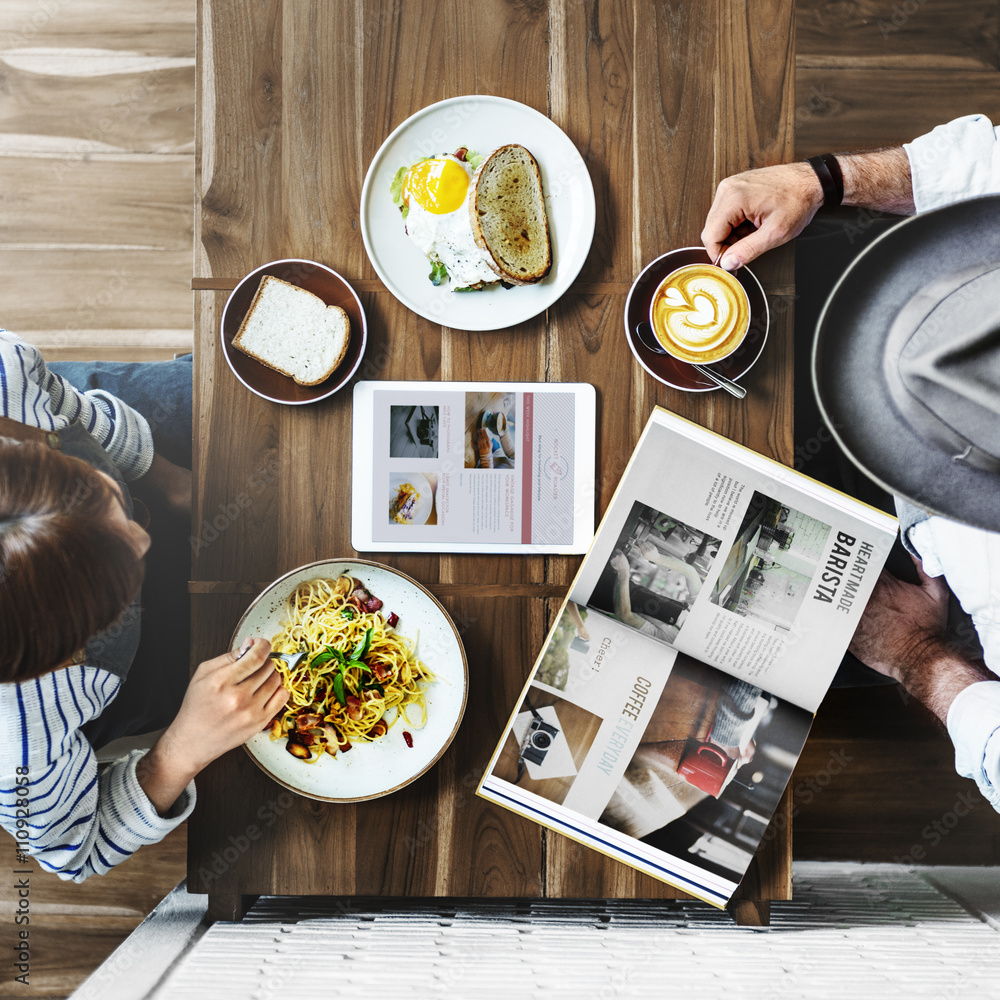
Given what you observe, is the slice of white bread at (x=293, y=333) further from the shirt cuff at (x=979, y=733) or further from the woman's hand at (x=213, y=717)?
the shirt cuff at (x=979, y=733)

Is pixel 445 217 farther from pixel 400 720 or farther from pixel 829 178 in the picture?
pixel 400 720

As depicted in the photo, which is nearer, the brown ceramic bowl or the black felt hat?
the black felt hat

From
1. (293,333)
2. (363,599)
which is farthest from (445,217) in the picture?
(363,599)

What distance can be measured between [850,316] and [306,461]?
0.82m

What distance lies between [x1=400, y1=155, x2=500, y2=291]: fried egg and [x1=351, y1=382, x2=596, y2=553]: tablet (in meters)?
0.17

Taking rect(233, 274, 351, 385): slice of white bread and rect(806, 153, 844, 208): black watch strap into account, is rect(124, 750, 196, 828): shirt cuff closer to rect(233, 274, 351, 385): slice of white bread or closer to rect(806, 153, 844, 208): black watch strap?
rect(233, 274, 351, 385): slice of white bread

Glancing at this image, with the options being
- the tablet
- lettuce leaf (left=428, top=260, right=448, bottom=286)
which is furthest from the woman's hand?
lettuce leaf (left=428, top=260, right=448, bottom=286)

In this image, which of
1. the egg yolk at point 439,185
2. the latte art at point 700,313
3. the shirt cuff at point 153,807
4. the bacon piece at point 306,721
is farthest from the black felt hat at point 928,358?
the shirt cuff at point 153,807

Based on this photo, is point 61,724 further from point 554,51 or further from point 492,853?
point 554,51

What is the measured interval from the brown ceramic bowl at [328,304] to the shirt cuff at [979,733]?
3.58 ft

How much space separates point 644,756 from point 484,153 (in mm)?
942

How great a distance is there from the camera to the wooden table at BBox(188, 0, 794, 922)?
1005mm

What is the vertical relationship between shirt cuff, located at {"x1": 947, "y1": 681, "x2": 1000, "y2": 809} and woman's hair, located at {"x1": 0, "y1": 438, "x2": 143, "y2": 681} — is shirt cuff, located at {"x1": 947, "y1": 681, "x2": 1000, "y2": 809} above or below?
below

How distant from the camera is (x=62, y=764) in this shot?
36.7 inches
